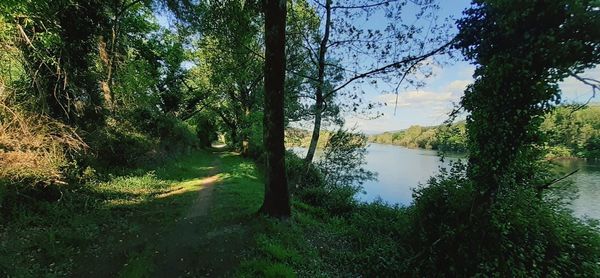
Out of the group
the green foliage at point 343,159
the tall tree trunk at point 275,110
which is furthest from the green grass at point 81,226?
the green foliage at point 343,159

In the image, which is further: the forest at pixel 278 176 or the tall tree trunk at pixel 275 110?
the tall tree trunk at pixel 275 110

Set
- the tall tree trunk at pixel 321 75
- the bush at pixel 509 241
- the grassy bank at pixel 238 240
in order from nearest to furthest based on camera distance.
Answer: the bush at pixel 509 241 → the grassy bank at pixel 238 240 → the tall tree trunk at pixel 321 75

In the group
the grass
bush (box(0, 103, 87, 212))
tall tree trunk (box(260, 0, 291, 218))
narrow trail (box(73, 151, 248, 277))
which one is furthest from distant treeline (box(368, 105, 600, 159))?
bush (box(0, 103, 87, 212))

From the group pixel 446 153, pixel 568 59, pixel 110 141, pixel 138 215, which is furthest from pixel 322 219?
pixel 110 141

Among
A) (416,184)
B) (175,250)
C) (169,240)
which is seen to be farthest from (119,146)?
(416,184)

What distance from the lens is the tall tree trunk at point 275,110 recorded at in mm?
7016

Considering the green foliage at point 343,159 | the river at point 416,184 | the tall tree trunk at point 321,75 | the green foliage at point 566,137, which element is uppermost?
the tall tree trunk at point 321,75

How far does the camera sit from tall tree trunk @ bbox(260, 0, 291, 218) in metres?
7.02

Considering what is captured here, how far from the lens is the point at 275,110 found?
7359 millimetres

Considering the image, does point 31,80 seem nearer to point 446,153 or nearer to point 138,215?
point 138,215

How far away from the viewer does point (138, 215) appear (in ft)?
26.4

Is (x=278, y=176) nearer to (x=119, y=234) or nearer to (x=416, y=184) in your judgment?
(x=119, y=234)

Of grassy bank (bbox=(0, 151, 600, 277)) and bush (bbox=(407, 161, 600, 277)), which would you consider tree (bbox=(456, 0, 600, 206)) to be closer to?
bush (bbox=(407, 161, 600, 277))

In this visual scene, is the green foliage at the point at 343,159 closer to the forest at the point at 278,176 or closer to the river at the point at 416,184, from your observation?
the river at the point at 416,184
